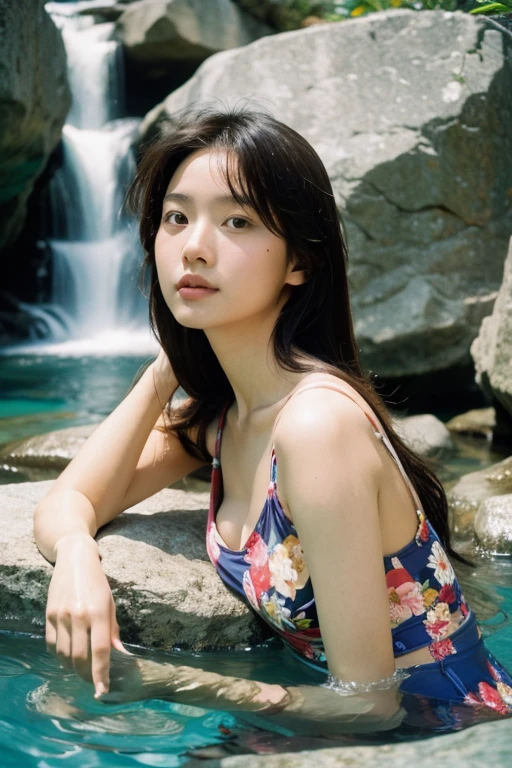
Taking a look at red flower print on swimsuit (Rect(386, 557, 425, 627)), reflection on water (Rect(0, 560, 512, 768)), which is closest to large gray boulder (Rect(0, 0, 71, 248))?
reflection on water (Rect(0, 560, 512, 768))

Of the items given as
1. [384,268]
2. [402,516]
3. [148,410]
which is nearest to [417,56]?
[384,268]

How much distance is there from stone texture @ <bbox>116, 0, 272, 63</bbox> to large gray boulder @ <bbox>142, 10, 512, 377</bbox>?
22.3 ft

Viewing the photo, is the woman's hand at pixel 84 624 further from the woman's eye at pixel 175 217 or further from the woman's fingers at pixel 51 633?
the woman's eye at pixel 175 217

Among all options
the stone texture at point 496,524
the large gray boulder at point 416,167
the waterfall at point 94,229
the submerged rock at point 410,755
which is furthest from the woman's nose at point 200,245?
the waterfall at point 94,229

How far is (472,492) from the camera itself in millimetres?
4555

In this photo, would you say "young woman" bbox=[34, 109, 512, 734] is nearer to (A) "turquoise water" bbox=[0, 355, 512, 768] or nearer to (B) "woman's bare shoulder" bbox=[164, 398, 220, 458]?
(A) "turquoise water" bbox=[0, 355, 512, 768]

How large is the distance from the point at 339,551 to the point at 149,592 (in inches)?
37.3

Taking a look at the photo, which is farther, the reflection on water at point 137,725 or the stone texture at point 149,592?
the stone texture at point 149,592

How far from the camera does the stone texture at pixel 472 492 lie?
14.3 ft

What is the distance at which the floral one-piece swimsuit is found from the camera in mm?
2188

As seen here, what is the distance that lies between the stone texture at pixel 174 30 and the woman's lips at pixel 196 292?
11806 millimetres

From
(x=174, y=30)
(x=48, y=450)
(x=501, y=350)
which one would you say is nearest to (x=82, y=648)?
(x=48, y=450)

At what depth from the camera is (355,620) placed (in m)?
1.99

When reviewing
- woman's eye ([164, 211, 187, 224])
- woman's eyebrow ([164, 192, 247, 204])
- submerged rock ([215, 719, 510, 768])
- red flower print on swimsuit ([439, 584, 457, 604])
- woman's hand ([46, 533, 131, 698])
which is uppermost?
woman's eyebrow ([164, 192, 247, 204])
